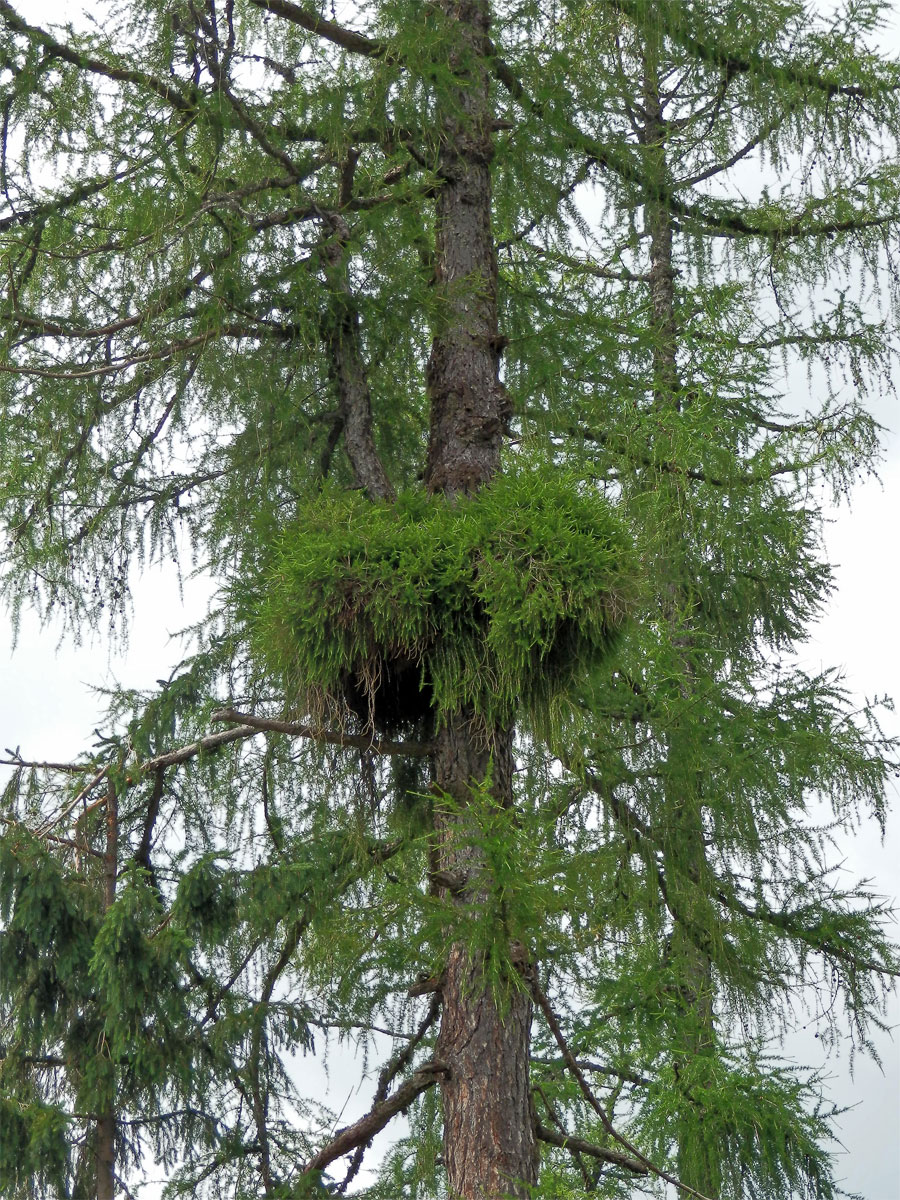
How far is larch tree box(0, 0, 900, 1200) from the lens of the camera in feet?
13.2

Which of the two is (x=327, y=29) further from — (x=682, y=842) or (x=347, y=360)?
(x=682, y=842)

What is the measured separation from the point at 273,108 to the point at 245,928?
309cm

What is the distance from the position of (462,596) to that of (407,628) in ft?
0.63

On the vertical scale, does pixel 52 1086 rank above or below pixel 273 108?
below

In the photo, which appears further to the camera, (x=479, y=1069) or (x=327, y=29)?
(x=327, y=29)

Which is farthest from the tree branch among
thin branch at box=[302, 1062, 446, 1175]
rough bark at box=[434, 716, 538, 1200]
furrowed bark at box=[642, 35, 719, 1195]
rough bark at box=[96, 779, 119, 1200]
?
furrowed bark at box=[642, 35, 719, 1195]

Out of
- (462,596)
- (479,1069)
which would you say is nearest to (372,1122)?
(479,1069)

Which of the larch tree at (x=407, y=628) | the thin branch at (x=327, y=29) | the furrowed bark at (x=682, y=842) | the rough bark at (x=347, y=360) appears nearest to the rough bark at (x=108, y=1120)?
the larch tree at (x=407, y=628)

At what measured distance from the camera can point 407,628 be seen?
394cm

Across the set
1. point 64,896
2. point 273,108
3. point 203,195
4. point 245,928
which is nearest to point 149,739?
point 64,896

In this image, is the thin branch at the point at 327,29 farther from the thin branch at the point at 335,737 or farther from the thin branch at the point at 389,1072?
the thin branch at the point at 389,1072

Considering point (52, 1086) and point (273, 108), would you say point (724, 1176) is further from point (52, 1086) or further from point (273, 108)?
point (273, 108)

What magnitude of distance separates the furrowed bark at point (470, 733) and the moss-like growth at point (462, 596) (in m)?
0.25

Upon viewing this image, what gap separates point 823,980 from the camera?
261 inches
